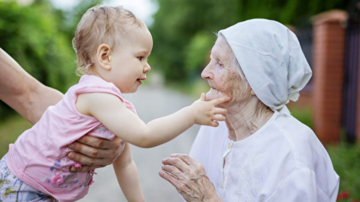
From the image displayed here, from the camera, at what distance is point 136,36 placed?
76.7 inches

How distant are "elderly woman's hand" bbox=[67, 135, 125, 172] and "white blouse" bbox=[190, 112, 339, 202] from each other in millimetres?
740

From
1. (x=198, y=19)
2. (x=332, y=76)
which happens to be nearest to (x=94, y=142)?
(x=332, y=76)

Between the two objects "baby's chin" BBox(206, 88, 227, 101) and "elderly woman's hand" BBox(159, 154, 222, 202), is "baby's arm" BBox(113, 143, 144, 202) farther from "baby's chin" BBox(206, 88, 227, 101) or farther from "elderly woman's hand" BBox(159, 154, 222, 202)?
"baby's chin" BBox(206, 88, 227, 101)

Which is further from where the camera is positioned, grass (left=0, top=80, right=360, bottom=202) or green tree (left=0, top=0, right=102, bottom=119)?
green tree (left=0, top=0, right=102, bottom=119)

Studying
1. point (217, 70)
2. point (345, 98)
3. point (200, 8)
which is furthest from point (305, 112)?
point (200, 8)

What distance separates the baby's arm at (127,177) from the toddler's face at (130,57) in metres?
0.54

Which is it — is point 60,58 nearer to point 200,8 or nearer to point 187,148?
point 187,148

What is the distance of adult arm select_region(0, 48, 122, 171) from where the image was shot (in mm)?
2041

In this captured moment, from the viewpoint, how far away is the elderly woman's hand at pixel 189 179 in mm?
2215

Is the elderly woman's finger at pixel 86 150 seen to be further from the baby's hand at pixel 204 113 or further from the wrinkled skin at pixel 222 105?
the baby's hand at pixel 204 113

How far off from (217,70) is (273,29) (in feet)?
1.38

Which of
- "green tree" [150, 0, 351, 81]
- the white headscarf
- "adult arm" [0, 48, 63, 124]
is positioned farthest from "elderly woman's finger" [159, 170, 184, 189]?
"green tree" [150, 0, 351, 81]

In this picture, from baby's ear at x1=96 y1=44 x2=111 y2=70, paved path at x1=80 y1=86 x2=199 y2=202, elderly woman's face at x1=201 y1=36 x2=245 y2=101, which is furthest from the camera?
paved path at x1=80 y1=86 x2=199 y2=202

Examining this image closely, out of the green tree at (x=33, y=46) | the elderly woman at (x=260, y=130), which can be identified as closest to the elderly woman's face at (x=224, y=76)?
the elderly woman at (x=260, y=130)
